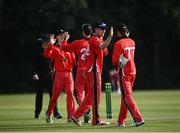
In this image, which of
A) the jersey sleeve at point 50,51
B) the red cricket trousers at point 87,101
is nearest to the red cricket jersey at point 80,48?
the red cricket trousers at point 87,101

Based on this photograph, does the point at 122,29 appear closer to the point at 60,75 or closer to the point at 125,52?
the point at 125,52

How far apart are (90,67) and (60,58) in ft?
6.63

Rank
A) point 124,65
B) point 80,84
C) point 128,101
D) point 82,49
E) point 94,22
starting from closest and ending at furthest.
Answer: point 128,101
point 124,65
point 82,49
point 80,84
point 94,22

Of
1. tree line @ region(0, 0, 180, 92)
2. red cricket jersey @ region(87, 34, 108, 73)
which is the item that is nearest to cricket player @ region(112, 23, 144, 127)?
red cricket jersey @ region(87, 34, 108, 73)

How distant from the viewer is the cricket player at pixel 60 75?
71.7 feet

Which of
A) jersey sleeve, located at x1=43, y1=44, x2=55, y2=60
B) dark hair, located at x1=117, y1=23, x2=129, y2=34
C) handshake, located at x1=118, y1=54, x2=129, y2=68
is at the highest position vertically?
dark hair, located at x1=117, y1=23, x2=129, y2=34

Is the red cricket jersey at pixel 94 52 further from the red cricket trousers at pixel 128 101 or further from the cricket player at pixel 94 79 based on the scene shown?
the red cricket trousers at pixel 128 101

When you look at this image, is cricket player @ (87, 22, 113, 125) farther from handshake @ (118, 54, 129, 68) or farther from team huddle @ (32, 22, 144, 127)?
handshake @ (118, 54, 129, 68)

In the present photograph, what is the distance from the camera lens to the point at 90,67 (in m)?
20.4

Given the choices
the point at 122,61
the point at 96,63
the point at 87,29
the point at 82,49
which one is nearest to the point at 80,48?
the point at 82,49

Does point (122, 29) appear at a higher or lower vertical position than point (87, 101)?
higher

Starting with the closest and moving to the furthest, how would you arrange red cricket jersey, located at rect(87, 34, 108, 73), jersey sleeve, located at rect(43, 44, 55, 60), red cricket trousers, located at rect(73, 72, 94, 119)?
red cricket jersey, located at rect(87, 34, 108, 73), red cricket trousers, located at rect(73, 72, 94, 119), jersey sleeve, located at rect(43, 44, 55, 60)

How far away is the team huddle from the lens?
19.7m

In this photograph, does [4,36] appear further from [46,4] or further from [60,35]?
[60,35]
